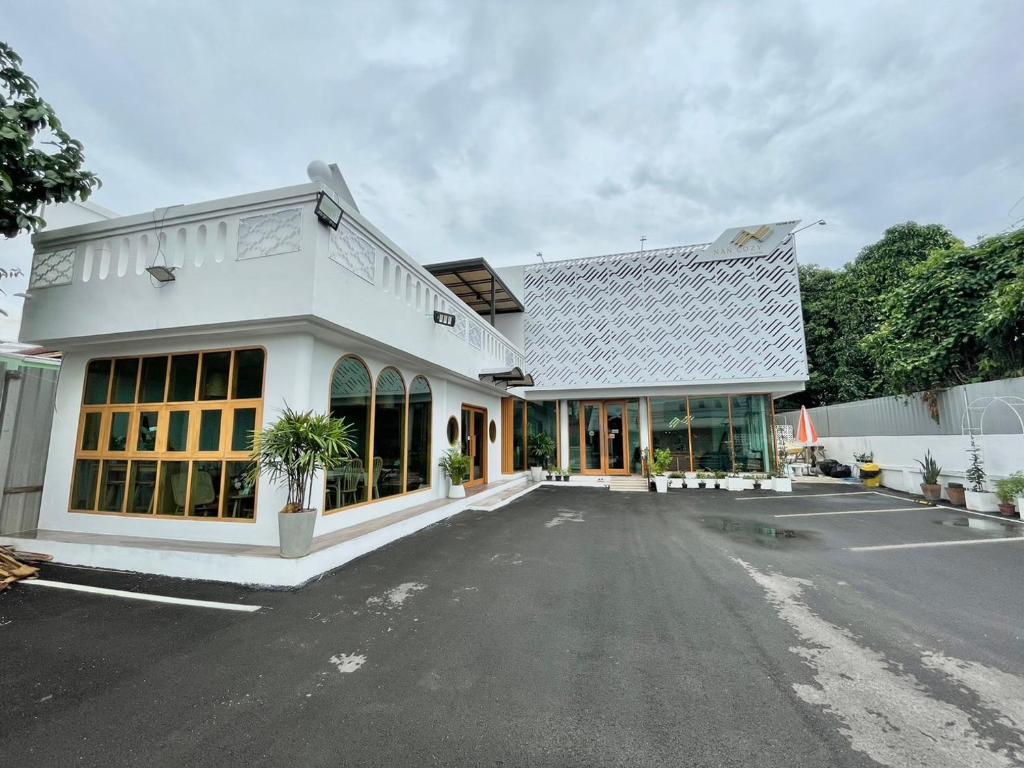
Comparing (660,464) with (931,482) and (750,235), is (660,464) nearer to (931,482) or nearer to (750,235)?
(931,482)

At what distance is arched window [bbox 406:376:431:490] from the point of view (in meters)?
7.68

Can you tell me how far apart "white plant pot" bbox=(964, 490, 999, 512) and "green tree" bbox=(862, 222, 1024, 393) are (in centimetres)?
338

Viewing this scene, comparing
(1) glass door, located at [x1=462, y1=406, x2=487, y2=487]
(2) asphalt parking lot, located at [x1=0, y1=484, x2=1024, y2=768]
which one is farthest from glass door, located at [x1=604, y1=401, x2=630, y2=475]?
(2) asphalt parking lot, located at [x1=0, y1=484, x2=1024, y2=768]

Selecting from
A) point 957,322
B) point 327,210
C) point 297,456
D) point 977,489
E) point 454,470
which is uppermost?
point 957,322

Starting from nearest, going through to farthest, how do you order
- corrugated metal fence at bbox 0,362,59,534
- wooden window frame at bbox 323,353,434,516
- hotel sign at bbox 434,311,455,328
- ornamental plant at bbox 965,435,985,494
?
corrugated metal fence at bbox 0,362,59,534
wooden window frame at bbox 323,353,434,516
hotel sign at bbox 434,311,455,328
ornamental plant at bbox 965,435,985,494

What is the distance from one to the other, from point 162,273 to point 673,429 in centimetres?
1356

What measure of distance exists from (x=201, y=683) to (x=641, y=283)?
560 inches

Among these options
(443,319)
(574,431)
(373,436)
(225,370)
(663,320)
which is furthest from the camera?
(574,431)

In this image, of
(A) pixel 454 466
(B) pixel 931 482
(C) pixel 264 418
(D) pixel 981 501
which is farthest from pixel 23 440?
(B) pixel 931 482

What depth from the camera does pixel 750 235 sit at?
43.5 ft

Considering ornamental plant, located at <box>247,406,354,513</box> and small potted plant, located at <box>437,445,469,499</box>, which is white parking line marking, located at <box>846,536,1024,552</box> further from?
ornamental plant, located at <box>247,406,354,513</box>

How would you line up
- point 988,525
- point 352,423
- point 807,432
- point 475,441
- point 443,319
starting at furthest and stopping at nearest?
point 807,432
point 475,441
point 443,319
point 988,525
point 352,423

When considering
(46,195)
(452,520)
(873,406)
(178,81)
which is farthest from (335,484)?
(873,406)

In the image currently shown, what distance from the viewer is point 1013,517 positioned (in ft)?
24.6
